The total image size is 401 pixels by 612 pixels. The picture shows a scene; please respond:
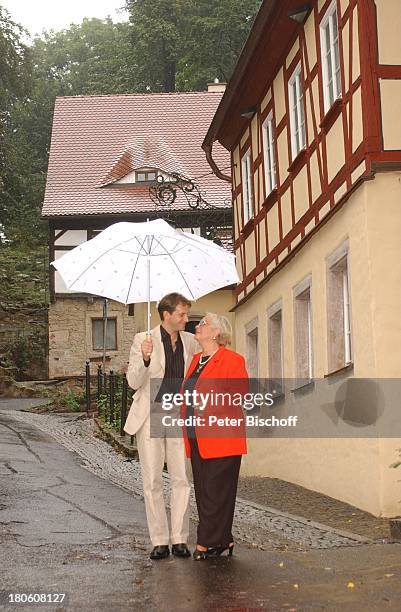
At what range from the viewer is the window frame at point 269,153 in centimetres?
1816

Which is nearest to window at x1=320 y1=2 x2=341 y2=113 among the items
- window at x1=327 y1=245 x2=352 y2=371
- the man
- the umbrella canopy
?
window at x1=327 y1=245 x2=352 y2=371

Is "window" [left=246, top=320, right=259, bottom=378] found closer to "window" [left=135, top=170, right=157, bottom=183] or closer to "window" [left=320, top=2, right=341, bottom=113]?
"window" [left=320, top=2, right=341, bottom=113]

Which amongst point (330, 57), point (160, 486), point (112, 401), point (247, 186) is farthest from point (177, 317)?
point (112, 401)

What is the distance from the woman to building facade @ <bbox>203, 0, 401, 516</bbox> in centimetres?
358

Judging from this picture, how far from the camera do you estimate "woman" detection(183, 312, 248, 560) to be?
8.29 m

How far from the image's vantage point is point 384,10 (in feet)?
40.5

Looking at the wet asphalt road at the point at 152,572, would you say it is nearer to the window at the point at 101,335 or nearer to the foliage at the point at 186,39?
the window at the point at 101,335

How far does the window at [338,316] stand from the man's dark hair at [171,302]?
5.29m

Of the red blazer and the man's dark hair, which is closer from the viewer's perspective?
the red blazer

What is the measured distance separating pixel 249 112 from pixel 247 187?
1685 mm

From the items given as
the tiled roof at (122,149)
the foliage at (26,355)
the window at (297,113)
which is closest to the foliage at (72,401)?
the foliage at (26,355)

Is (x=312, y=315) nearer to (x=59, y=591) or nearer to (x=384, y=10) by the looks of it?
(x=384, y=10)

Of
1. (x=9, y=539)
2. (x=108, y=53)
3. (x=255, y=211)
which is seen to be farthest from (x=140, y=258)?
(x=108, y=53)

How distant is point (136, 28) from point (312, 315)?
139 feet
